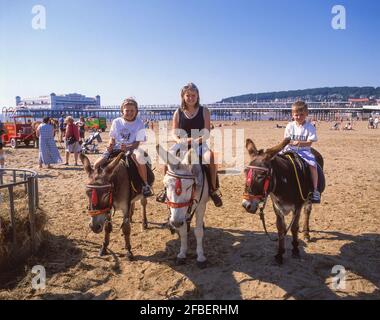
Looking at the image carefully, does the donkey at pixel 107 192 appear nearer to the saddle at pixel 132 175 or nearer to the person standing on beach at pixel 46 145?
the saddle at pixel 132 175

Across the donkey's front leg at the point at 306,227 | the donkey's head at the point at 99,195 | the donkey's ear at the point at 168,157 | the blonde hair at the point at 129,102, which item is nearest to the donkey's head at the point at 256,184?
the donkey's ear at the point at 168,157

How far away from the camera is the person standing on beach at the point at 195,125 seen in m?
5.62

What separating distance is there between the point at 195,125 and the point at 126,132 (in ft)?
5.13

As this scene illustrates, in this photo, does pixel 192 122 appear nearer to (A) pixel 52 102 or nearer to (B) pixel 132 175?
(B) pixel 132 175

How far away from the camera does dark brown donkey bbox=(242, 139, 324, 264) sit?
4.94 m

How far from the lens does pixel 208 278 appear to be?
5203mm

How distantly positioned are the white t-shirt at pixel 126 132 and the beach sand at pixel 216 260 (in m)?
2.20

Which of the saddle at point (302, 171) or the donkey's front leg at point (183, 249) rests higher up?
the saddle at point (302, 171)

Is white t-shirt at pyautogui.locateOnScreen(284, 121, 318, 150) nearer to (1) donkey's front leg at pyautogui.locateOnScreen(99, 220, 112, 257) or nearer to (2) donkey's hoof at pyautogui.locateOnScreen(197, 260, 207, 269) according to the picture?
(2) donkey's hoof at pyautogui.locateOnScreen(197, 260, 207, 269)

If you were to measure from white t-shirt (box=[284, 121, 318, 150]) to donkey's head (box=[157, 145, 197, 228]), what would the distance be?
109 inches

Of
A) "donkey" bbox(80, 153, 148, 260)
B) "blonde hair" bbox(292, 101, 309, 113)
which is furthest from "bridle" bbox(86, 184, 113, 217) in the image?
"blonde hair" bbox(292, 101, 309, 113)

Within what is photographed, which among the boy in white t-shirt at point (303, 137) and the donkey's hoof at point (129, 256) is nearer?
the donkey's hoof at point (129, 256)
